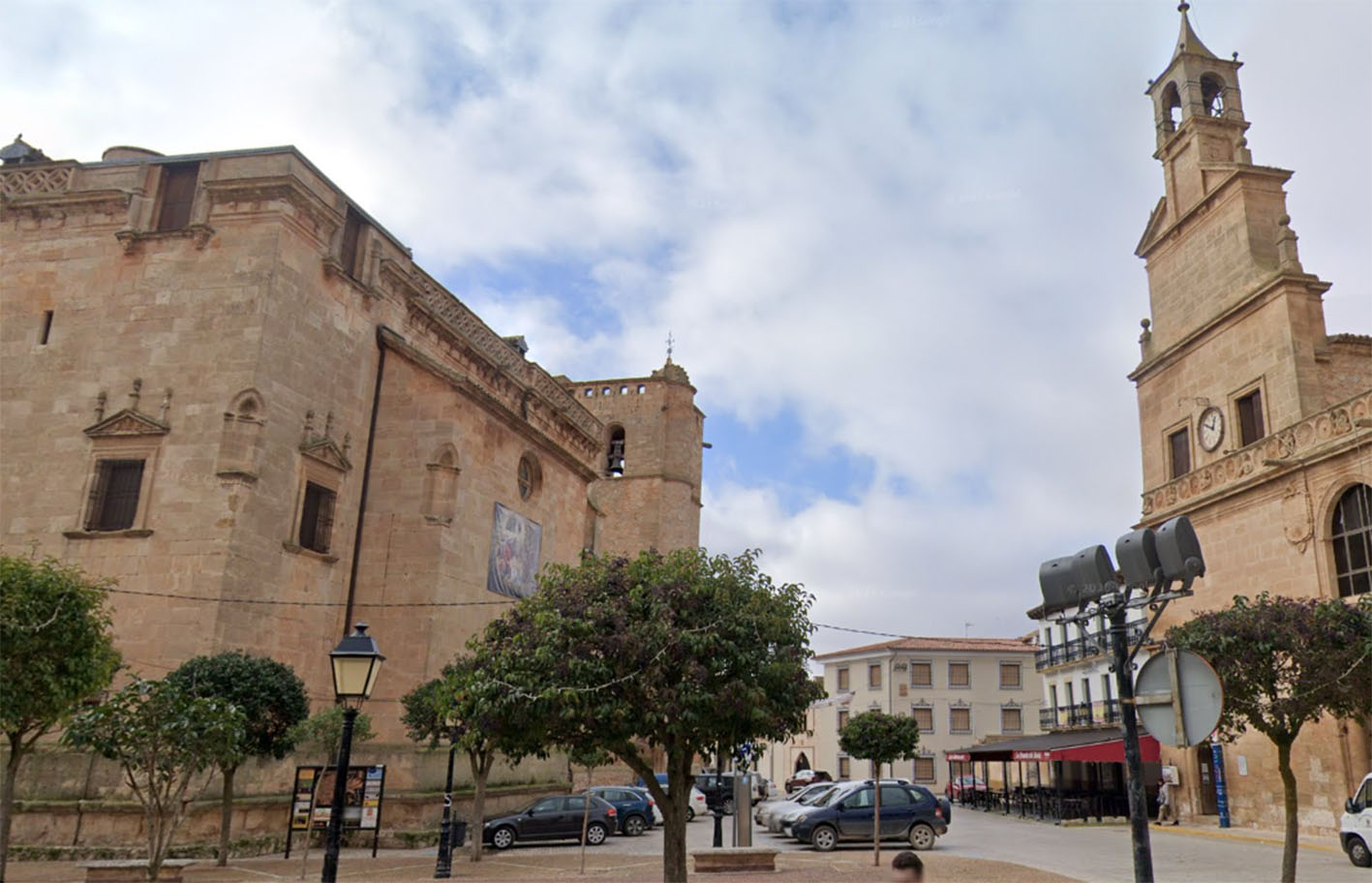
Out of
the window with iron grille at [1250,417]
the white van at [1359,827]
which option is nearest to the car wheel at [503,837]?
the white van at [1359,827]

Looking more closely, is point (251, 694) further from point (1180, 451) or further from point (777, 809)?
point (1180, 451)

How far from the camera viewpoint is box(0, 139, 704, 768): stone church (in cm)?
1839

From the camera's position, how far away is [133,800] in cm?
1603

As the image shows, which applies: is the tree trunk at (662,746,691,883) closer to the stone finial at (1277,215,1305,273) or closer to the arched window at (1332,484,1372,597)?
the arched window at (1332,484,1372,597)

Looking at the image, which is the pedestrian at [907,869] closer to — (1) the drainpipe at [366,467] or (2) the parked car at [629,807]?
(1) the drainpipe at [366,467]

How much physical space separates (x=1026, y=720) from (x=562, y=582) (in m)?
51.1

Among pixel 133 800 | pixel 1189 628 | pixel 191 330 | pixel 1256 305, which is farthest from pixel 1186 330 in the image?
pixel 133 800

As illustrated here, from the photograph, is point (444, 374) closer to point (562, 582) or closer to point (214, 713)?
point (214, 713)

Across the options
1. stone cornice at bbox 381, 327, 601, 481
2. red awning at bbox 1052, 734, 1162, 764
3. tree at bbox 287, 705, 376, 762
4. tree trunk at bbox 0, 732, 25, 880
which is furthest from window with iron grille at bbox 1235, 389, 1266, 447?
tree trunk at bbox 0, 732, 25, 880

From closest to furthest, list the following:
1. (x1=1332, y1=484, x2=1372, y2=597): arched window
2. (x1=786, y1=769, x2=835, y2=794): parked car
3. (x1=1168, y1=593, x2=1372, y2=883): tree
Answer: (x1=1168, y1=593, x2=1372, y2=883): tree
(x1=1332, y1=484, x2=1372, y2=597): arched window
(x1=786, y1=769, x2=835, y2=794): parked car

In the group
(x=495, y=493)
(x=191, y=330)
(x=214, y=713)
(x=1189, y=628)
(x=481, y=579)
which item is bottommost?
(x=214, y=713)

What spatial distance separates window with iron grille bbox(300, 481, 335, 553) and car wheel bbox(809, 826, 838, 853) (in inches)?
488

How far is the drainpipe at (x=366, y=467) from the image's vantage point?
21672 mm

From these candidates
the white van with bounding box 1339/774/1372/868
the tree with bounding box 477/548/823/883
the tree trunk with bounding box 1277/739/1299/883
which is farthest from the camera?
the white van with bounding box 1339/774/1372/868
